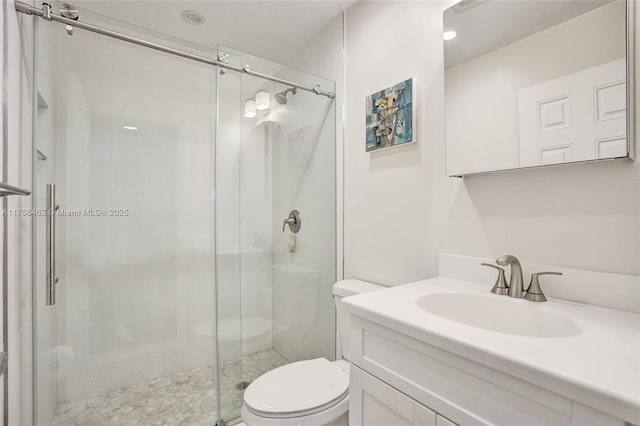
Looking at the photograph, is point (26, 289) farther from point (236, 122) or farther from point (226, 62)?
point (226, 62)

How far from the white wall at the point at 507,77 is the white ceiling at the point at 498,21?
0.02m

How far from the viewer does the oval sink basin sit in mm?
880

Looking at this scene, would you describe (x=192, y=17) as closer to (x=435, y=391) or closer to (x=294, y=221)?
(x=294, y=221)

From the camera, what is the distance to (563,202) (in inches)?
38.9

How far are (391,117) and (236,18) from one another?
1234 millimetres

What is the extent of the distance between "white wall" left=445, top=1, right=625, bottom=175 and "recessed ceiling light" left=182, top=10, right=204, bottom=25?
5.20 feet

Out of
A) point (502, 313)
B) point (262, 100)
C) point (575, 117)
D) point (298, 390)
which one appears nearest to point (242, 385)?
point (298, 390)

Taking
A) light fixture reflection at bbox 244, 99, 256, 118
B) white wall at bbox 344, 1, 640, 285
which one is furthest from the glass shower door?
white wall at bbox 344, 1, 640, 285

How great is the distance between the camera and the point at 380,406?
2.96ft

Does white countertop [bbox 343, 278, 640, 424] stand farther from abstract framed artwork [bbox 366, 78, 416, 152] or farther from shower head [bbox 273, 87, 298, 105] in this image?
shower head [bbox 273, 87, 298, 105]

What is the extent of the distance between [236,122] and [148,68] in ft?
2.32

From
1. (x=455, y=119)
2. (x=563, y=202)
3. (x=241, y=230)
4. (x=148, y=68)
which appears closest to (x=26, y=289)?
(x=241, y=230)

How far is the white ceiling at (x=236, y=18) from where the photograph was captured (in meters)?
1.78

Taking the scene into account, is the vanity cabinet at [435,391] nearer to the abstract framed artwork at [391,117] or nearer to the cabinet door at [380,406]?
the cabinet door at [380,406]
